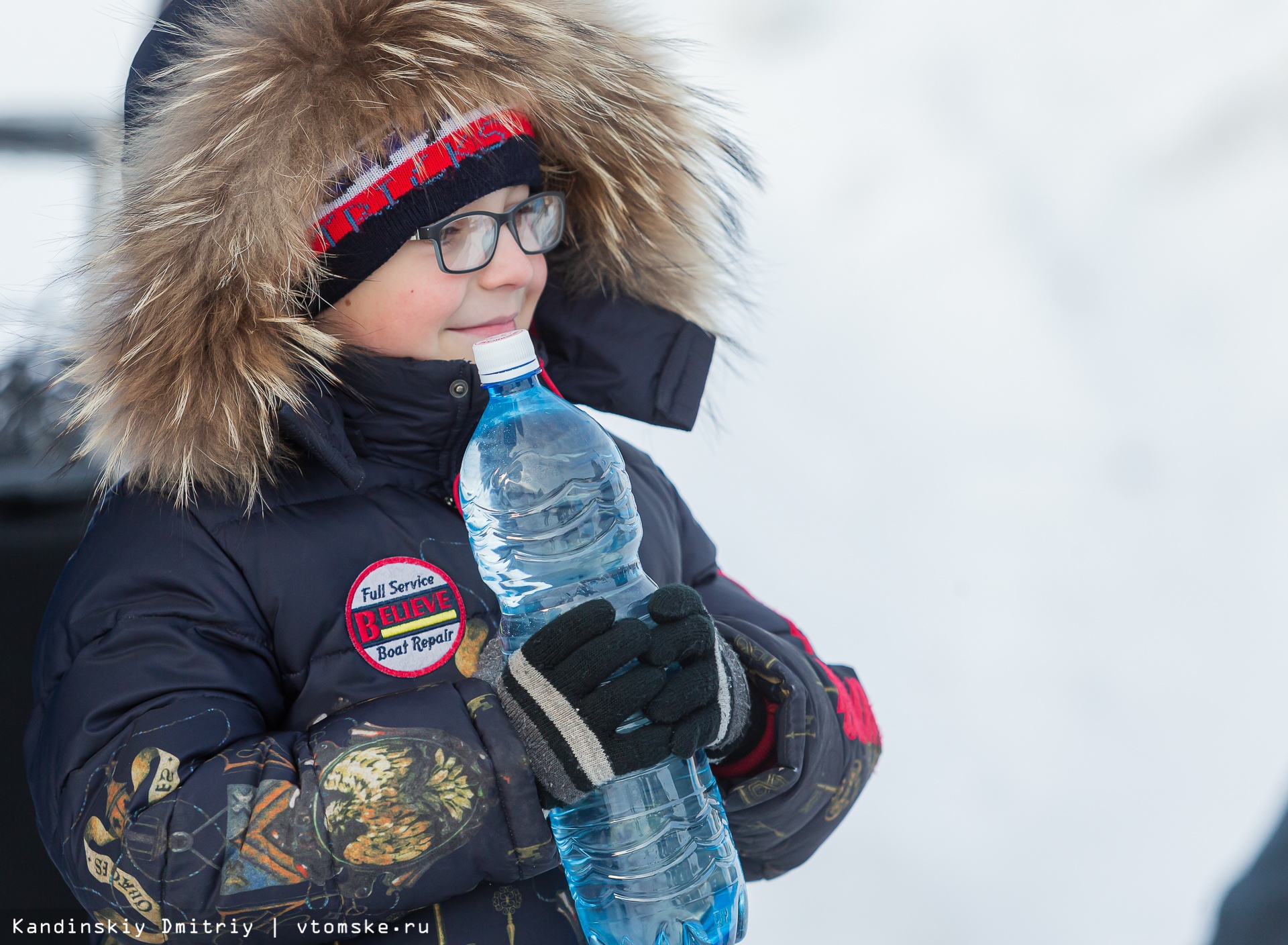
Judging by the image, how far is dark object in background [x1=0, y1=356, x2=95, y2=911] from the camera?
1.37m

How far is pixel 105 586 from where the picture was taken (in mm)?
1016

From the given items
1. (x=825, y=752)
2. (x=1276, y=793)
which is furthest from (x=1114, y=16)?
(x=825, y=752)

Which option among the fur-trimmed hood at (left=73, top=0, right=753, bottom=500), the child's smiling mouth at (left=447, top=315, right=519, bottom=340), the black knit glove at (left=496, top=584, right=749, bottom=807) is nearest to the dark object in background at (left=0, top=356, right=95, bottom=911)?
the fur-trimmed hood at (left=73, top=0, right=753, bottom=500)

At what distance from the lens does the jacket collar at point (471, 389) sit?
1.13 meters

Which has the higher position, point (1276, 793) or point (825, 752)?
point (825, 752)

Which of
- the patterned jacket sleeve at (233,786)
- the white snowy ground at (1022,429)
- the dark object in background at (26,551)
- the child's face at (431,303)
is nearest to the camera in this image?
the patterned jacket sleeve at (233,786)

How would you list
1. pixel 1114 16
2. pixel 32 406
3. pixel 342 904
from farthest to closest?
pixel 1114 16 < pixel 32 406 < pixel 342 904

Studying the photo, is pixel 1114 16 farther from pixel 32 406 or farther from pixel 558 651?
pixel 32 406

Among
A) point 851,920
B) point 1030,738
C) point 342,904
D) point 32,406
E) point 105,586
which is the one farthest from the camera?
point 1030,738

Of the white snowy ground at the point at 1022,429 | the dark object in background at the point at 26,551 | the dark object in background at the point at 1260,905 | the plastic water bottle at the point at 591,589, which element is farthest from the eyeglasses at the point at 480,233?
the dark object in background at the point at 1260,905

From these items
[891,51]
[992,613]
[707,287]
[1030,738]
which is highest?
[891,51]

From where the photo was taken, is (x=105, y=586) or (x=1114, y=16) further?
(x=1114, y=16)

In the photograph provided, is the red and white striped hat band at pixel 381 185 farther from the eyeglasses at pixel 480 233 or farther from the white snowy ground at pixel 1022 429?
the white snowy ground at pixel 1022 429

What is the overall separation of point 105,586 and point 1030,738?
209cm
